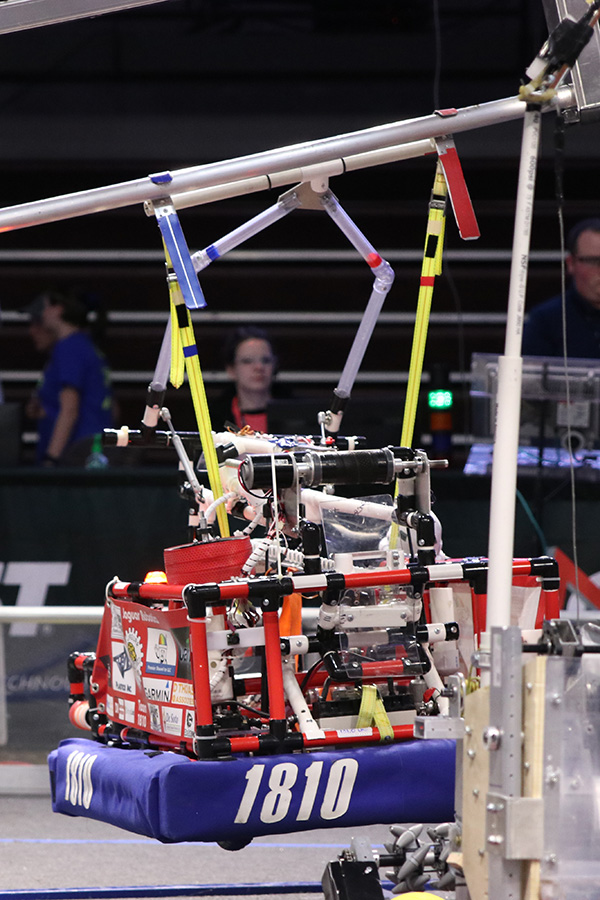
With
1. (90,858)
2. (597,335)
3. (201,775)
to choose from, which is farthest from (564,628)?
(597,335)

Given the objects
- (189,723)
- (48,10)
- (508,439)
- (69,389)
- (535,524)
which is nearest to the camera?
(508,439)

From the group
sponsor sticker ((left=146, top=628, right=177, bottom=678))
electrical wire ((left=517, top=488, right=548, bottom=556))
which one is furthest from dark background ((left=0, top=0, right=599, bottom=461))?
sponsor sticker ((left=146, top=628, right=177, bottom=678))

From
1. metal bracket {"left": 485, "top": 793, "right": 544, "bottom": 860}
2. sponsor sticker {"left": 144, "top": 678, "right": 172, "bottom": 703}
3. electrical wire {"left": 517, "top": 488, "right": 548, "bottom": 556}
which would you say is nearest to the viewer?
metal bracket {"left": 485, "top": 793, "right": 544, "bottom": 860}

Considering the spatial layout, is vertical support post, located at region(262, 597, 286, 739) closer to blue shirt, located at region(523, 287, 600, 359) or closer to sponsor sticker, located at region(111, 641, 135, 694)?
sponsor sticker, located at region(111, 641, 135, 694)

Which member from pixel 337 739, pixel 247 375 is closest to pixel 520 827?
pixel 337 739

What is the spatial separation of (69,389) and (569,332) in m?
2.55

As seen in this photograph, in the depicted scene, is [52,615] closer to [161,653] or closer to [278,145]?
[161,653]

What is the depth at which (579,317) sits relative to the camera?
6.01 metres

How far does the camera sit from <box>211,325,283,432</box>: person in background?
559cm

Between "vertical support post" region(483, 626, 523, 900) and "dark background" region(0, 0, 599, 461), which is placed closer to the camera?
"vertical support post" region(483, 626, 523, 900)

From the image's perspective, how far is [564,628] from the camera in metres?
2.18

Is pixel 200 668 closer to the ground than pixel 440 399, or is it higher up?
closer to the ground

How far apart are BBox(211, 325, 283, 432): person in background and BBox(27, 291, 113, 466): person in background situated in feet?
3.87

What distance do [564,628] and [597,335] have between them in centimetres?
405
